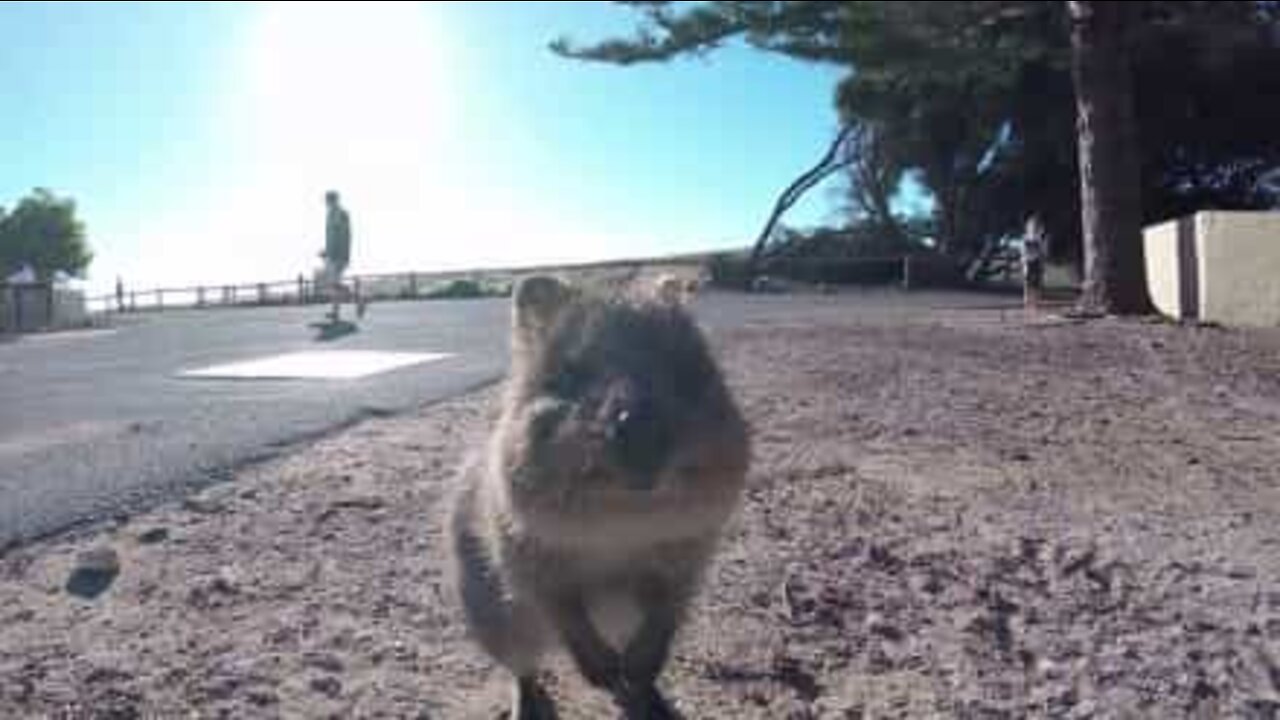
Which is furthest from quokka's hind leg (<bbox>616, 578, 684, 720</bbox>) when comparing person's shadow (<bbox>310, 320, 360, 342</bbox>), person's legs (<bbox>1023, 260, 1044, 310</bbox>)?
person's legs (<bbox>1023, 260, 1044, 310</bbox>)

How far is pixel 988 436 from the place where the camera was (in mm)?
6984

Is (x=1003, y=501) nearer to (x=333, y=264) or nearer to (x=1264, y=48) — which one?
(x=333, y=264)

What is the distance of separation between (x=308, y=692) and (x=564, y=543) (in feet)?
2.90

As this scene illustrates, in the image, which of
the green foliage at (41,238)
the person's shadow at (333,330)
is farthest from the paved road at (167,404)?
the green foliage at (41,238)

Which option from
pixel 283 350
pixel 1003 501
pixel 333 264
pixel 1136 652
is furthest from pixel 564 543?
pixel 333 264

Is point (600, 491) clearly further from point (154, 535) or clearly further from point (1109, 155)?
point (1109, 155)

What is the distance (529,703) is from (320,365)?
9068mm

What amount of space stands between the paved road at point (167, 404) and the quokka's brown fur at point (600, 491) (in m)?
2.47

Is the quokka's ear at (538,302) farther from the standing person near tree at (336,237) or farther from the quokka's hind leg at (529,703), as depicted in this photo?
the standing person near tree at (336,237)

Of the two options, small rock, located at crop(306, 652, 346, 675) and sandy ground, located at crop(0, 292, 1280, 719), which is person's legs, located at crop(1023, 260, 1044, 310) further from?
small rock, located at crop(306, 652, 346, 675)

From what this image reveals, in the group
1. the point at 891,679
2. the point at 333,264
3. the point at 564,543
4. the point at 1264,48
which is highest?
the point at 1264,48

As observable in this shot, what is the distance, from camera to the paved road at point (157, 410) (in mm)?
5898

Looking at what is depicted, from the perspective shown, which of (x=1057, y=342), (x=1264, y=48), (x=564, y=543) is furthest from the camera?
(x=1264, y=48)

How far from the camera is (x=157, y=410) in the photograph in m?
9.02
